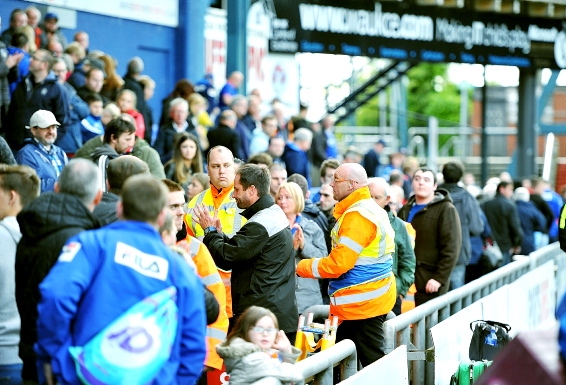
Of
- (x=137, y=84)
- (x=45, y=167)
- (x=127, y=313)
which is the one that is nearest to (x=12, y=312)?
(x=127, y=313)

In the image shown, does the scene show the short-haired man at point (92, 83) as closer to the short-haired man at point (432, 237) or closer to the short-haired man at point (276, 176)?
the short-haired man at point (276, 176)

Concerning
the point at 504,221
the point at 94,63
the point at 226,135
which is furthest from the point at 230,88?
the point at 504,221

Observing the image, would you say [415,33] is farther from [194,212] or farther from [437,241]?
[194,212]

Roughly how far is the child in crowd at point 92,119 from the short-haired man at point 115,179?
19.4 ft

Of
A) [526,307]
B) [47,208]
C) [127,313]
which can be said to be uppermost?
[47,208]

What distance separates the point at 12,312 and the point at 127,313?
1.17 m

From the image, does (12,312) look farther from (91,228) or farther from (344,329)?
(344,329)

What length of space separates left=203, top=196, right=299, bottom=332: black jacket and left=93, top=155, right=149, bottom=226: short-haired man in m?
1.23

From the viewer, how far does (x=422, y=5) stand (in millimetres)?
21609

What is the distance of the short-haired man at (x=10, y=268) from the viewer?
5.52 metres

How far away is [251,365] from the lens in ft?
18.4

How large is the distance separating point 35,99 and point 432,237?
4294mm

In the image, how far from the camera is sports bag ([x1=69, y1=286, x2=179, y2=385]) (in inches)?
182

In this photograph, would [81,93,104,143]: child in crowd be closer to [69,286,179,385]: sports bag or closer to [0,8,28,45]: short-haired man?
[0,8,28,45]: short-haired man
